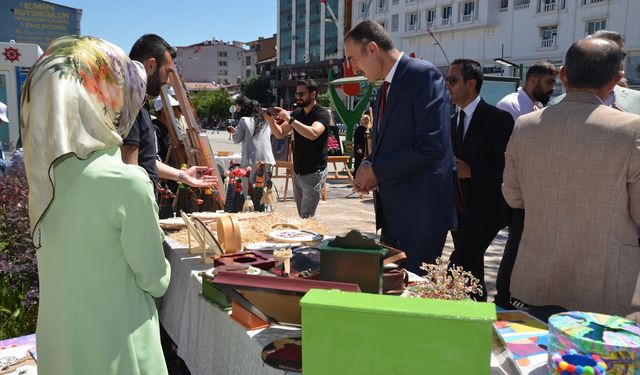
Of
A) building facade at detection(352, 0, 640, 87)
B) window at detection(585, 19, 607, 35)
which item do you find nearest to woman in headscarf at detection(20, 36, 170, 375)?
building facade at detection(352, 0, 640, 87)

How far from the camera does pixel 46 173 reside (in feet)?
4.69

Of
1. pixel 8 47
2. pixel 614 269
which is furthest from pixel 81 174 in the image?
pixel 8 47

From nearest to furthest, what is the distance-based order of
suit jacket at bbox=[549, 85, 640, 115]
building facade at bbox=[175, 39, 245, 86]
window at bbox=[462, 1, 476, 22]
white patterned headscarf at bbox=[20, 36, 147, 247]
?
white patterned headscarf at bbox=[20, 36, 147, 247]
suit jacket at bbox=[549, 85, 640, 115]
window at bbox=[462, 1, 476, 22]
building facade at bbox=[175, 39, 245, 86]

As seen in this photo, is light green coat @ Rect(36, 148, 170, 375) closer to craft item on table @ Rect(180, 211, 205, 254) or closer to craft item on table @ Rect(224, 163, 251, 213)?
craft item on table @ Rect(180, 211, 205, 254)

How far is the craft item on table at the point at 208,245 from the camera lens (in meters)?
2.43

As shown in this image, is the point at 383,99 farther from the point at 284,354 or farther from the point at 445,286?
the point at 284,354

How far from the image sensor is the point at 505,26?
133ft

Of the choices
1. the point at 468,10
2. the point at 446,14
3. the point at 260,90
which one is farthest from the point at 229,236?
the point at 260,90

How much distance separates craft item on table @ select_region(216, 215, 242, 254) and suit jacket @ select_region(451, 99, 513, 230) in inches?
62.0

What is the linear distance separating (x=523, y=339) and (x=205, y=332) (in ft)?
4.22

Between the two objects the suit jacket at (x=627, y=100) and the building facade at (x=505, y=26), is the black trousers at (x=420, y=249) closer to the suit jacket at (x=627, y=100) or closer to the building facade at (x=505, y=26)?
the suit jacket at (x=627, y=100)

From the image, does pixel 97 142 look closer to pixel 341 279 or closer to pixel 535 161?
pixel 341 279

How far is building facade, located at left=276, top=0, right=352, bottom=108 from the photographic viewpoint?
216 ft

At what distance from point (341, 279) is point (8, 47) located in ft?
32.5
